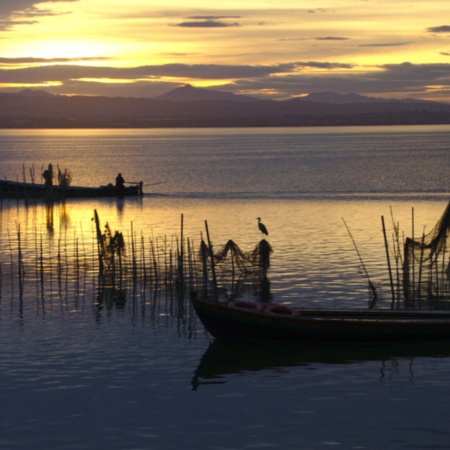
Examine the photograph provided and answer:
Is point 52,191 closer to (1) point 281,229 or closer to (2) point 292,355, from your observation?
(1) point 281,229

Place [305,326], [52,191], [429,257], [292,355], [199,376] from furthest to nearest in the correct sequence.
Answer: [52,191] < [429,257] < [305,326] < [292,355] < [199,376]

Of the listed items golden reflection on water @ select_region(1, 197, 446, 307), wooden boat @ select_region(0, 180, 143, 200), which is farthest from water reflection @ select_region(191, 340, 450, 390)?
wooden boat @ select_region(0, 180, 143, 200)

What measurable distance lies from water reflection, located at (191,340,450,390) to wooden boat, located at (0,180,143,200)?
40124 millimetres

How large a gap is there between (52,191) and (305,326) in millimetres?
43445

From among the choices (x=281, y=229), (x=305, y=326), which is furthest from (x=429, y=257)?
(x=281, y=229)

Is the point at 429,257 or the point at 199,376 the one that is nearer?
the point at 199,376

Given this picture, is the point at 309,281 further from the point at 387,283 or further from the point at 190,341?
the point at 190,341

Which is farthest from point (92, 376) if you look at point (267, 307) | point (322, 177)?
point (322, 177)

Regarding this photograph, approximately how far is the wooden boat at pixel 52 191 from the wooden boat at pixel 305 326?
39.6m

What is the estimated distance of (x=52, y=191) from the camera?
63.6 metres

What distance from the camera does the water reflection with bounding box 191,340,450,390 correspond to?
21.2 metres

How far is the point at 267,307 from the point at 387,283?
800cm

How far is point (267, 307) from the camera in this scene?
76.2 feet

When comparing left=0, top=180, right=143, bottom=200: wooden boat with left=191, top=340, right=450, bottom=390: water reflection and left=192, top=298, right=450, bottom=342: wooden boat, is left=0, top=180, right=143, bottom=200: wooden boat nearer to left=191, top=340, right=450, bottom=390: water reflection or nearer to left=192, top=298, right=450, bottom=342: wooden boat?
left=192, top=298, right=450, bottom=342: wooden boat
